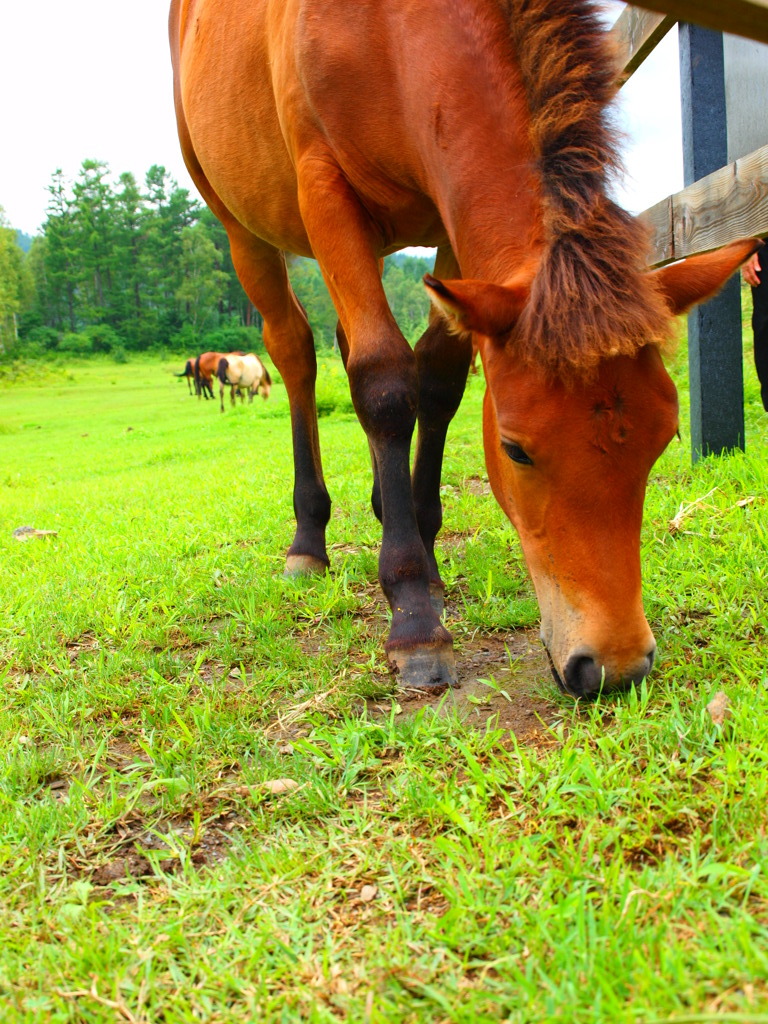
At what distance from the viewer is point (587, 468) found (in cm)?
176

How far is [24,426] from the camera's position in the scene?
20859 mm

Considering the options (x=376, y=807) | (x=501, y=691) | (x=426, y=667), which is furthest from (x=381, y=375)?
(x=376, y=807)

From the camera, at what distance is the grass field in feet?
3.67

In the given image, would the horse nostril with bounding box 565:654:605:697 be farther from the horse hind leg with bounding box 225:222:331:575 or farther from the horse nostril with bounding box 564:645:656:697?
the horse hind leg with bounding box 225:222:331:575

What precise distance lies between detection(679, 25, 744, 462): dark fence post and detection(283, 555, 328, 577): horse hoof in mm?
2137

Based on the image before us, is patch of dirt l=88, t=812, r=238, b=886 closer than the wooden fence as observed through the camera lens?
Yes

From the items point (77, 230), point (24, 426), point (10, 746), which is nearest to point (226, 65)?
point (10, 746)

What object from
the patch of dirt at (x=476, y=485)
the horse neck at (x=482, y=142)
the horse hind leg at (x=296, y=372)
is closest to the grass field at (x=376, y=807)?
the horse hind leg at (x=296, y=372)

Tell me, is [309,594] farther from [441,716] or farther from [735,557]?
[735,557]

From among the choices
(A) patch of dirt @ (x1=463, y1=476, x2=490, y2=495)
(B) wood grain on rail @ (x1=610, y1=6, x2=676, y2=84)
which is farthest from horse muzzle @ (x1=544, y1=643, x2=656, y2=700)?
(A) patch of dirt @ (x1=463, y1=476, x2=490, y2=495)

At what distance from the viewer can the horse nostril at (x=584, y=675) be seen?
1.77m

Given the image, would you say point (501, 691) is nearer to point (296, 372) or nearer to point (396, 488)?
point (396, 488)

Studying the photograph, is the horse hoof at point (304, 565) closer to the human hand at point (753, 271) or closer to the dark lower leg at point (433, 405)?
the dark lower leg at point (433, 405)

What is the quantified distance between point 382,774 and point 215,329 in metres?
67.0
